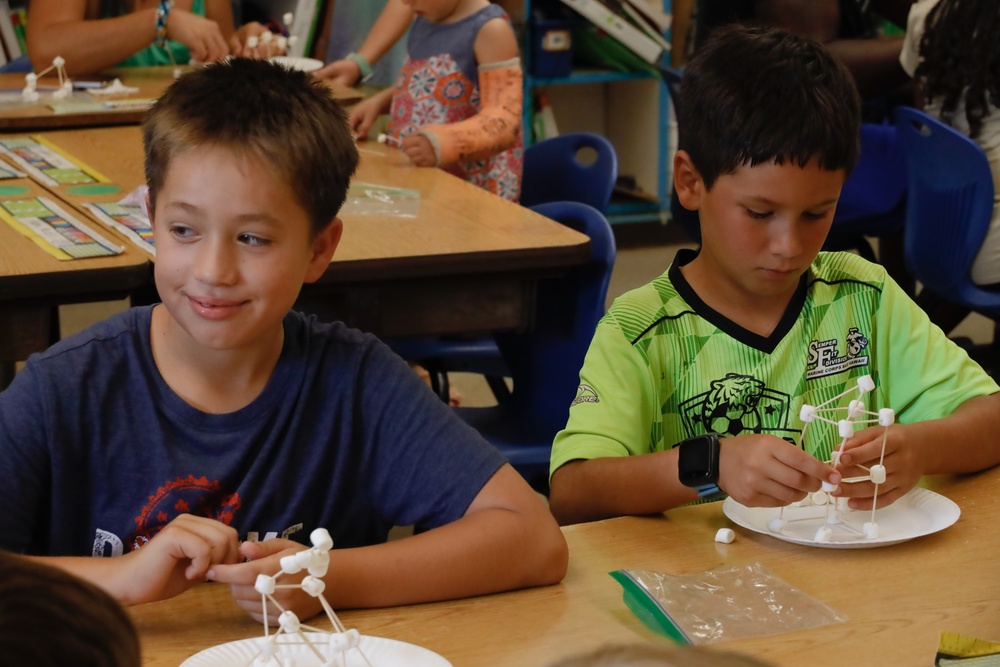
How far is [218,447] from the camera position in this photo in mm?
1262

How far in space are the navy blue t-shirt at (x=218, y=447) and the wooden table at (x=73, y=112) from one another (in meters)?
1.79

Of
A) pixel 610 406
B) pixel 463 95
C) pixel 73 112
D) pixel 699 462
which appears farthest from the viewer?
pixel 73 112

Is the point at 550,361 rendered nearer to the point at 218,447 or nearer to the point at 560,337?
the point at 560,337

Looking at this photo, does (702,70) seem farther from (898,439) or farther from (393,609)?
(393,609)

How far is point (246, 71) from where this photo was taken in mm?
1327

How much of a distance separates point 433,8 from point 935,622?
2245 millimetres

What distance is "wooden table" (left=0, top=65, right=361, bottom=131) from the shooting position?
3.23 meters

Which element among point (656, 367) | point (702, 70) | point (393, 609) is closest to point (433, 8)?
point (702, 70)

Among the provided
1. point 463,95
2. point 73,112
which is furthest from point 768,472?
point 73,112

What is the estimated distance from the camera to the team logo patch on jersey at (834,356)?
158cm

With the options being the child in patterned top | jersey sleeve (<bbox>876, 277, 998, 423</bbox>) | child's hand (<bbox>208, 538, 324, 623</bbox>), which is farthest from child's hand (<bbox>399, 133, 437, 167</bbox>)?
child's hand (<bbox>208, 538, 324, 623</bbox>)

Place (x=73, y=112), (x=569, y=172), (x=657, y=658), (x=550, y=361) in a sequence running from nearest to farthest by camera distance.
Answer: (x=657, y=658)
(x=550, y=361)
(x=569, y=172)
(x=73, y=112)

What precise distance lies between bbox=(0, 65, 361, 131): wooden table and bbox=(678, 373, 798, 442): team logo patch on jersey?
1671 millimetres

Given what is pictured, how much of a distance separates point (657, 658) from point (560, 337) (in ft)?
6.20
